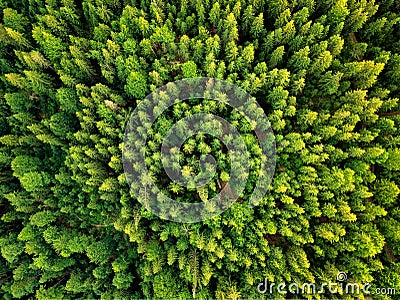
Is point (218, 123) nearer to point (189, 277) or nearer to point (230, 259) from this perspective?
point (230, 259)

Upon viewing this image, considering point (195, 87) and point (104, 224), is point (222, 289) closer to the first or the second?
point (104, 224)

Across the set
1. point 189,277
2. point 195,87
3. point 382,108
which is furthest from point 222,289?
point 382,108

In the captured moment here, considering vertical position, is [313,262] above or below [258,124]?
below

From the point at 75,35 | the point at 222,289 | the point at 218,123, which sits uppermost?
the point at 75,35

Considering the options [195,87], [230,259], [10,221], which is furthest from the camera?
[10,221]

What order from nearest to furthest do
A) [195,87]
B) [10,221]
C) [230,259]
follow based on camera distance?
[230,259] < [195,87] < [10,221]

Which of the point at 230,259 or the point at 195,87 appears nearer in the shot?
the point at 230,259

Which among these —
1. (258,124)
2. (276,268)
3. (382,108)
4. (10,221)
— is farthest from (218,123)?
(10,221)
